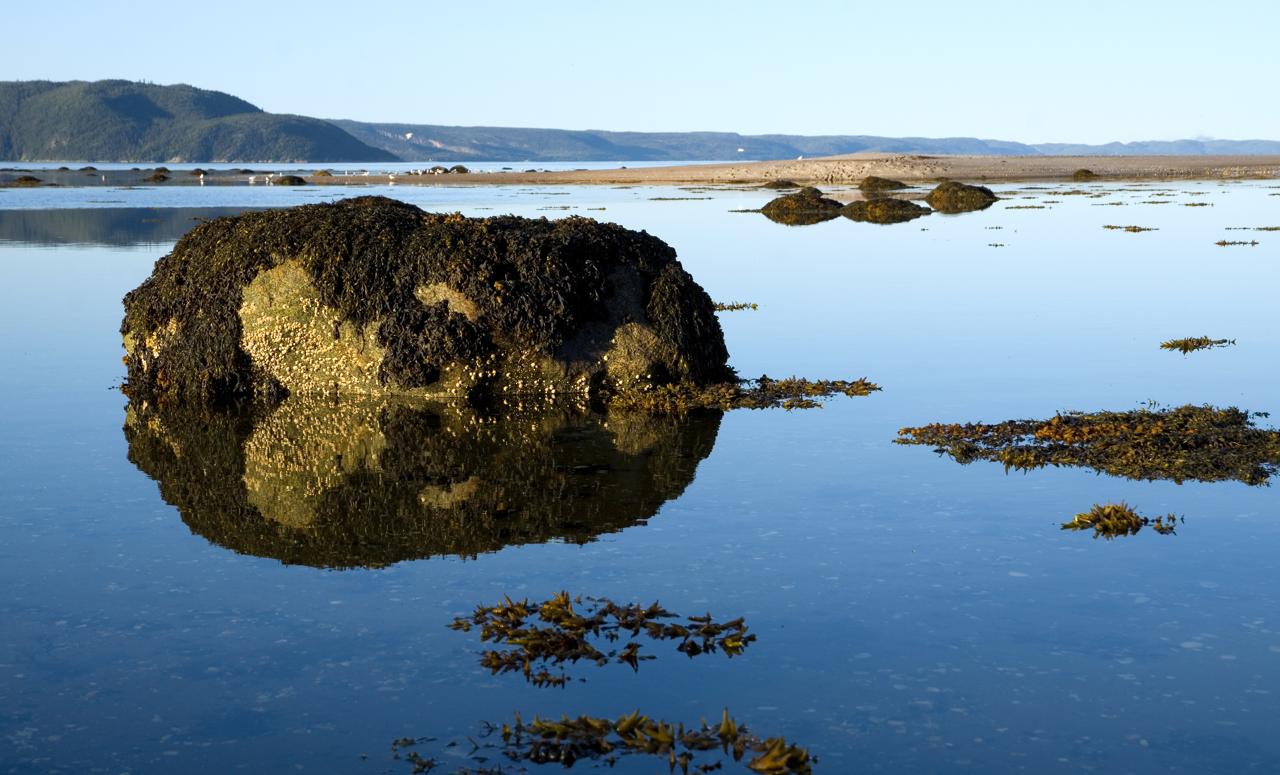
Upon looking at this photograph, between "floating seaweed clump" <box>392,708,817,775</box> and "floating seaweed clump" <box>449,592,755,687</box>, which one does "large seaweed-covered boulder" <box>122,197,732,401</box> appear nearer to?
"floating seaweed clump" <box>449,592,755,687</box>

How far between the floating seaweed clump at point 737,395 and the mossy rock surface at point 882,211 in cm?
3101

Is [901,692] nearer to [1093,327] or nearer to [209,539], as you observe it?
[209,539]

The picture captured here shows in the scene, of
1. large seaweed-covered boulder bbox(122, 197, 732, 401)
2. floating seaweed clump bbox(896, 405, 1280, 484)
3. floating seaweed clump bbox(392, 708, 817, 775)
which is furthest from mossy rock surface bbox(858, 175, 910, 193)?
floating seaweed clump bbox(392, 708, 817, 775)

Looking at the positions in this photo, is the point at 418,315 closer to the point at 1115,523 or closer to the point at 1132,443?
the point at 1132,443

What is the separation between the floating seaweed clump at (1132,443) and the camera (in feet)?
35.4

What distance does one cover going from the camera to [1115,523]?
29.8ft

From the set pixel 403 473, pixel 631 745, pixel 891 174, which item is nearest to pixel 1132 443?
pixel 403 473

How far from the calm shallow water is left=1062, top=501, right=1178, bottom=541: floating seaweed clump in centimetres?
15

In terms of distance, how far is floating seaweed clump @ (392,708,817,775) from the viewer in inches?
226

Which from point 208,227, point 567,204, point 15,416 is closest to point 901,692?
point 15,416

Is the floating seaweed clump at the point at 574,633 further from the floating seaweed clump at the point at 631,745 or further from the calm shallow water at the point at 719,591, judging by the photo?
the floating seaweed clump at the point at 631,745

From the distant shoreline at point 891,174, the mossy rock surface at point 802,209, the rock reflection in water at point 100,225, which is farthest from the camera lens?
the distant shoreline at point 891,174

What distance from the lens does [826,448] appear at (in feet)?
38.8

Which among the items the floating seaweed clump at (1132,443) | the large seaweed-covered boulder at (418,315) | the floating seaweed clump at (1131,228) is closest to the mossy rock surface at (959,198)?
the floating seaweed clump at (1131,228)
